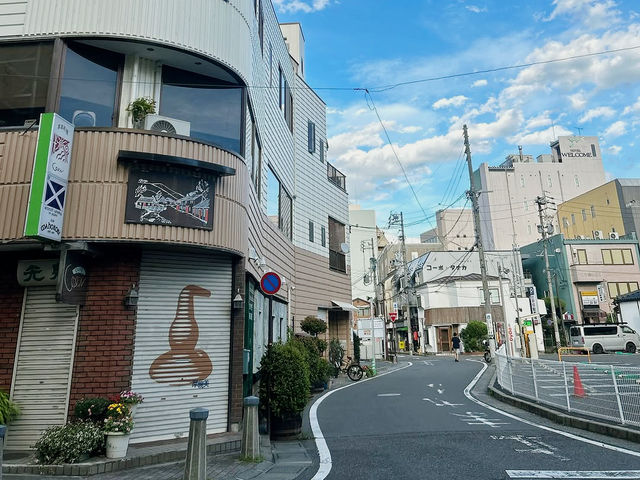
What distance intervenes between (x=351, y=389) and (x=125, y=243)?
1175 centimetres

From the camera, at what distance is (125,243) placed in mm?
Result: 7297

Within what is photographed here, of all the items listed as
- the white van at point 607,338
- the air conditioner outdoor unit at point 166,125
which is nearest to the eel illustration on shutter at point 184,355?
the air conditioner outdoor unit at point 166,125

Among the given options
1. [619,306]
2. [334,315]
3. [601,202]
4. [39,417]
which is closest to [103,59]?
[39,417]

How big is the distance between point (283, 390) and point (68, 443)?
140 inches

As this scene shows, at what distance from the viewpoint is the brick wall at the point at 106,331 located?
22.7 feet

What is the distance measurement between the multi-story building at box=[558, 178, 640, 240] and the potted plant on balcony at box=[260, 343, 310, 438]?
50806 mm

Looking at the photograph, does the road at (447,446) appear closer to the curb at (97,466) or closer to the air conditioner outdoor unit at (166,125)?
the curb at (97,466)

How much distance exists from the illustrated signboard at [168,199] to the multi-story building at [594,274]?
150ft

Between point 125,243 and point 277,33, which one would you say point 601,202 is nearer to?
point 277,33

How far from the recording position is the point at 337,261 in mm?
24219

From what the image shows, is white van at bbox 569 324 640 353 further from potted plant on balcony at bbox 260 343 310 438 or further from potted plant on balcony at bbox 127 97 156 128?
potted plant on balcony at bbox 127 97 156 128

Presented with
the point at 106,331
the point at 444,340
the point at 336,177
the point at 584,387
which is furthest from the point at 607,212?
the point at 106,331

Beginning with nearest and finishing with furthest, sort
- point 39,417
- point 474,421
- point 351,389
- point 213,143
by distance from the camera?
point 39,417, point 213,143, point 474,421, point 351,389

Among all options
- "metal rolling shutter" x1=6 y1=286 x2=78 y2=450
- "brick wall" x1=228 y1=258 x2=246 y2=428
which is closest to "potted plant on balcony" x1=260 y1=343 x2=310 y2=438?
"brick wall" x1=228 y1=258 x2=246 y2=428
